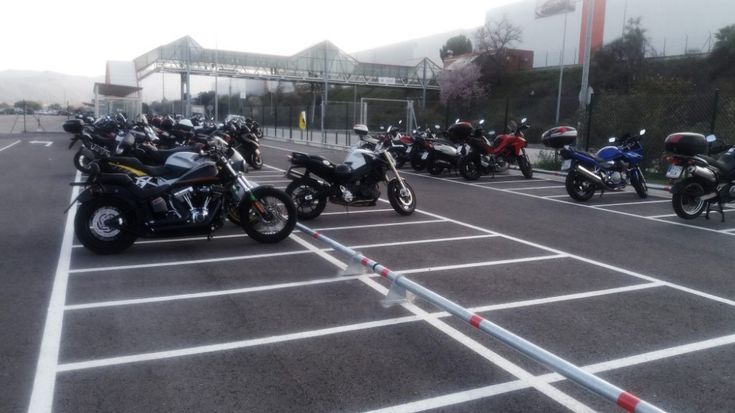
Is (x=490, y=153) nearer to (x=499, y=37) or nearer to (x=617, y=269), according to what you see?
(x=617, y=269)

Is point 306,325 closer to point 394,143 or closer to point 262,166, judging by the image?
point 394,143

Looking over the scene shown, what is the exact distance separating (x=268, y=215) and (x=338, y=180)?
6.47 ft

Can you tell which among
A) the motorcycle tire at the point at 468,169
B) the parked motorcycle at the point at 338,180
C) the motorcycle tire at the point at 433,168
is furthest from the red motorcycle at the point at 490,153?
the parked motorcycle at the point at 338,180

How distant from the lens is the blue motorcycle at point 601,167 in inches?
439

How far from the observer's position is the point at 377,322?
4.74 meters

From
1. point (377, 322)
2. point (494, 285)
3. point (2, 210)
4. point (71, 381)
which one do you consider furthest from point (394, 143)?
point (71, 381)

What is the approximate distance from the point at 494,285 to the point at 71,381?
3.61m

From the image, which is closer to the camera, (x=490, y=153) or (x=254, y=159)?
(x=490, y=153)

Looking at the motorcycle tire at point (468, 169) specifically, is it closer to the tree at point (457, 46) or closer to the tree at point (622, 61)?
the tree at point (622, 61)

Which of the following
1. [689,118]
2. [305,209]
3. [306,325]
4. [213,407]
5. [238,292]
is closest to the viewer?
[213,407]

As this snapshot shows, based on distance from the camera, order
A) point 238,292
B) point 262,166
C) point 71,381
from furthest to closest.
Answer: point 262,166 < point 238,292 < point 71,381

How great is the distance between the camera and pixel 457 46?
2995 inches

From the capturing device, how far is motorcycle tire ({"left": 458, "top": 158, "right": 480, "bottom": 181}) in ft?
46.8

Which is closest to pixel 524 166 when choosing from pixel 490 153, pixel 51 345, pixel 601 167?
pixel 490 153
